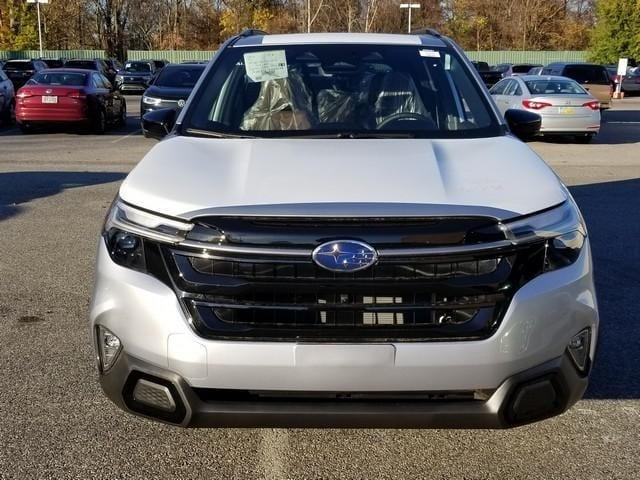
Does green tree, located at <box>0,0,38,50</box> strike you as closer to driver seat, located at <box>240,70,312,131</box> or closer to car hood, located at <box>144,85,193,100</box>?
car hood, located at <box>144,85,193,100</box>

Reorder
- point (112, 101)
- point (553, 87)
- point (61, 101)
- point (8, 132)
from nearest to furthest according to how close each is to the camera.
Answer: point (61, 101) < point (553, 87) < point (8, 132) < point (112, 101)

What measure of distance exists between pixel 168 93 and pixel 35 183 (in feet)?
25.0

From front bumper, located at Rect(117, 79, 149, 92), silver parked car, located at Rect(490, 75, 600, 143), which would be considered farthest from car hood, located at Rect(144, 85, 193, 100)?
front bumper, located at Rect(117, 79, 149, 92)

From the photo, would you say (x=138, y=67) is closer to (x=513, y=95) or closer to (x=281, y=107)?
(x=513, y=95)

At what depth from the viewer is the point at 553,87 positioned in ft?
57.4

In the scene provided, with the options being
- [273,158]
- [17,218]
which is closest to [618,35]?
[17,218]

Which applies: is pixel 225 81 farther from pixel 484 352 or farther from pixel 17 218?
pixel 17 218

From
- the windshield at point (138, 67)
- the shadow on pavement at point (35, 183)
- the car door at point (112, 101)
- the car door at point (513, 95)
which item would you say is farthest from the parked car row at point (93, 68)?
the shadow on pavement at point (35, 183)

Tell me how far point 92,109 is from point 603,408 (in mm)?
15684

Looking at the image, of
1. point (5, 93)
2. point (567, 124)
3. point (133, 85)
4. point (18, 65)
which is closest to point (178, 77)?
point (5, 93)

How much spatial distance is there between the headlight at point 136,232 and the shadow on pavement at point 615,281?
1.98 meters

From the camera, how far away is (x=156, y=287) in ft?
9.13

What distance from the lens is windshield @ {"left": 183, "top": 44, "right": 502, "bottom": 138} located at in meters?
4.18

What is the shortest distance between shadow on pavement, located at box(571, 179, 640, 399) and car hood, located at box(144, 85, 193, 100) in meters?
10.1
